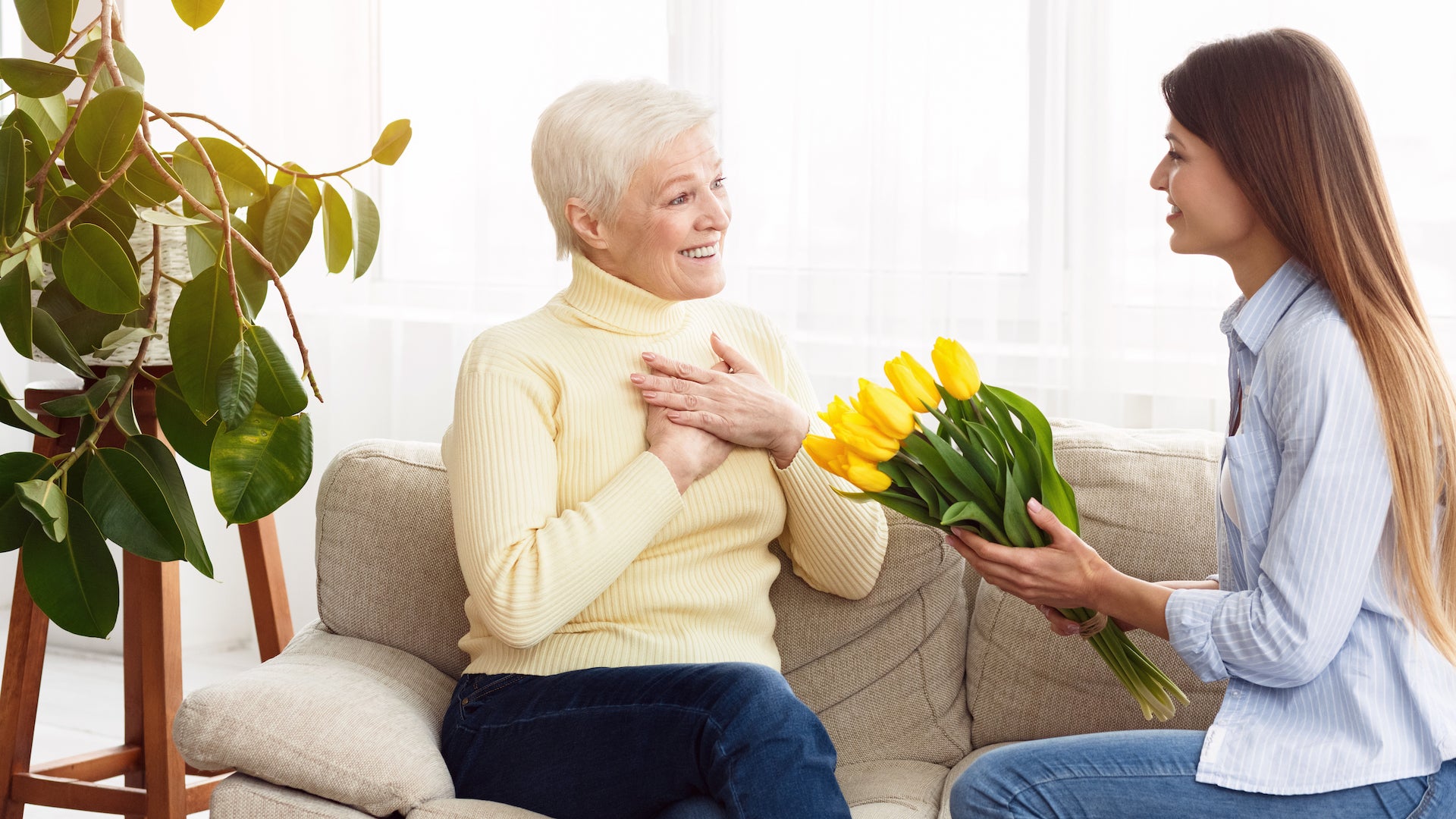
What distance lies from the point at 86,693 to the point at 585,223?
2605 millimetres

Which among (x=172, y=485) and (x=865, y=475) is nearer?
(x=865, y=475)

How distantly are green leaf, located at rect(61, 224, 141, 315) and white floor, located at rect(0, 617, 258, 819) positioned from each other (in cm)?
172

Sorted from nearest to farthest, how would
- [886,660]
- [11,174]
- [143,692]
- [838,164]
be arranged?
1. [11,174]
2. [886,660]
3. [143,692]
4. [838,164]

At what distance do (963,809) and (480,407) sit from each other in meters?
0.79

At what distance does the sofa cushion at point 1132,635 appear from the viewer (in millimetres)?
1792

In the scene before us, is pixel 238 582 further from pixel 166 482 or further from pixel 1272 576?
pixel 1272 576

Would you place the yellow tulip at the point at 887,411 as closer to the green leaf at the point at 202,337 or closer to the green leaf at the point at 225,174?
the green leaf at the point at 202,337

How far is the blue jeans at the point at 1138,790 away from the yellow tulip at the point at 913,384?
0.40 meters

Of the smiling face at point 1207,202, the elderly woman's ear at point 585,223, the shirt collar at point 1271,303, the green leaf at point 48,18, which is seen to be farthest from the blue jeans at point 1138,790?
the green leaf at point 48,18

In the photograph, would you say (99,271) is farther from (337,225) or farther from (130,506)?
(337,225)

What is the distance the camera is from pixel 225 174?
5.58ft

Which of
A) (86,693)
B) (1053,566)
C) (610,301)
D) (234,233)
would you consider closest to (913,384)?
(1053,566)

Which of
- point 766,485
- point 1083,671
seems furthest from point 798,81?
point 1083,671

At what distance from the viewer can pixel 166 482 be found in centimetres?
152
